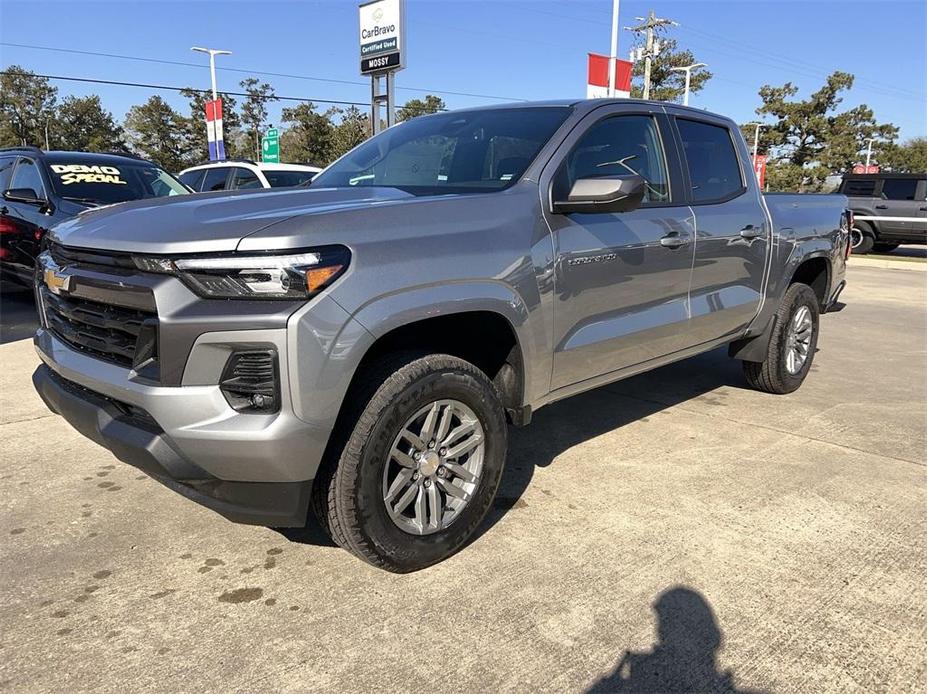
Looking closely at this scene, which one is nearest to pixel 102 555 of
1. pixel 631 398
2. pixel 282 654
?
pixel 282 654

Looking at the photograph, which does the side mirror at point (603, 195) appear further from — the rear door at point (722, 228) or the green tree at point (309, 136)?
the green tree at point (309, 136)

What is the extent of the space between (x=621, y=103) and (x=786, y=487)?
7.09 ft

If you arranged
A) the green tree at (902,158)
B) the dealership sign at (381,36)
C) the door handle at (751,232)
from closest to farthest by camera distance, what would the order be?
the door handle at (751,232) → the dealership sign at (381,36) → the green tree at (902,158)

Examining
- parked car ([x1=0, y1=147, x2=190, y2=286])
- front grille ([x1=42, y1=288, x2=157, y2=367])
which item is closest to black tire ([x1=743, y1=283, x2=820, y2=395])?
front grille ([x1=42, y1=288, x2=157, y2=367])

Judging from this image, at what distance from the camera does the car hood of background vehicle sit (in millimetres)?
2273

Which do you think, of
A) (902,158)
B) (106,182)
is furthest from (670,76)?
(106,182)

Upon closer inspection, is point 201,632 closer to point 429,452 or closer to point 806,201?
point 429,452

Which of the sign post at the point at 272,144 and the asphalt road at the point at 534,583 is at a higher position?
the sign post at the point at 272,144

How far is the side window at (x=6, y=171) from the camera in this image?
8094mm

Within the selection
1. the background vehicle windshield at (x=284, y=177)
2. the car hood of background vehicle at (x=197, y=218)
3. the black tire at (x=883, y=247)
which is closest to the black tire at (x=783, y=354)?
the car hood of background vehicle at (x=197, y=218)

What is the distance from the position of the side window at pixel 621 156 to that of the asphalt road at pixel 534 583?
1509 millimetres

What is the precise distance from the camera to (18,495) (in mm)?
3389

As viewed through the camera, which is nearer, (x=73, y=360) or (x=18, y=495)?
(x=73, y=360)

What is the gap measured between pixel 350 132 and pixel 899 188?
1304 inches
